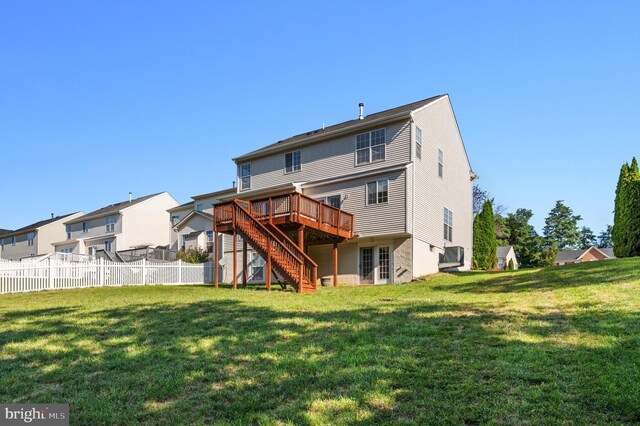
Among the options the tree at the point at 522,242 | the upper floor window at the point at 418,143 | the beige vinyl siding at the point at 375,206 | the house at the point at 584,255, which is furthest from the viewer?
the house at the point at 584,255

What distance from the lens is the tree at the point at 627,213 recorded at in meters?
18.6

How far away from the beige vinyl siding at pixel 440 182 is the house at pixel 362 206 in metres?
0.05

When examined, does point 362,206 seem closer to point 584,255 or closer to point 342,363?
point 342,363

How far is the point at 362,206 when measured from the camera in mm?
21641

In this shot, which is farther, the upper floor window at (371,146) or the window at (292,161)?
the window at (292,161)

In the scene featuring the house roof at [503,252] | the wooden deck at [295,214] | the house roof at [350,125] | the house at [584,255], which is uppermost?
the house roof at [350,125]

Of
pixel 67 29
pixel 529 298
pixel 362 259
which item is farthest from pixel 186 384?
pixel 362 259

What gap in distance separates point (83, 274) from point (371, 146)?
14.3m

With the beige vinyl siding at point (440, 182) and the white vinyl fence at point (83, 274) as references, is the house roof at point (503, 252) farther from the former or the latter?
the white vinyl fence at point (83, 274)

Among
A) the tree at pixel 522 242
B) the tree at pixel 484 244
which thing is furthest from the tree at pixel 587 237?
the tree at pixel 484 244

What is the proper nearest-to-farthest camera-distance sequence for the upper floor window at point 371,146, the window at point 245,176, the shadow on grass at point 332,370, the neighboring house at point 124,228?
the shadow on grass at point 332,370
the upper floor window at point 371,146
the window at point 245,176
the neighboring house at point 124,228

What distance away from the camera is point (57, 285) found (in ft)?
70.2

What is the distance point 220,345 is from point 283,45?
35.3ft

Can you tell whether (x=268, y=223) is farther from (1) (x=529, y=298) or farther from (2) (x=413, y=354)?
(2) (x=413, y=354)
